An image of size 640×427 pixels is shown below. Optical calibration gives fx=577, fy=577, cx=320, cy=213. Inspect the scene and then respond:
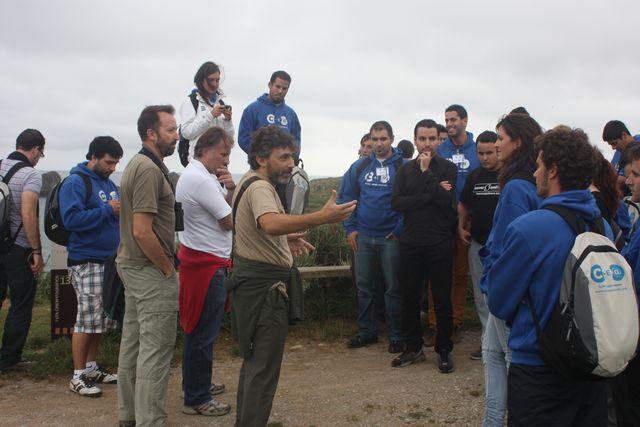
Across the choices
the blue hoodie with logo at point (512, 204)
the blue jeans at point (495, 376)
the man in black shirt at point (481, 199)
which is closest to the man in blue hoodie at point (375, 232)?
the man in black shirt at point (481, 199)

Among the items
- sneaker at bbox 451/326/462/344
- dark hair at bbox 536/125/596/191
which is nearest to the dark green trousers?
dark hair at bbox 536/125/596/191

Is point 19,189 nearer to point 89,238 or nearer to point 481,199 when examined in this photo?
point 89,238

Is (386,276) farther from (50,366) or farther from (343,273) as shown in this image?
(50,366)

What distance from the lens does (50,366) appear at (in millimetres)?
5816

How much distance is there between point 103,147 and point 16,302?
1.83 meters

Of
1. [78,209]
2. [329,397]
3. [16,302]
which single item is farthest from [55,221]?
[329,397]

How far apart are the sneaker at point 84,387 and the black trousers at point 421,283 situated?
299 centimetres

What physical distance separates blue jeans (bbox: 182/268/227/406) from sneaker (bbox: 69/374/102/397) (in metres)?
0.99

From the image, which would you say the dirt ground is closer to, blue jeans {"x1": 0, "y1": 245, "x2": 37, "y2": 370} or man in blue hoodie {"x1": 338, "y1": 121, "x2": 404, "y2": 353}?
blue jeans {"x1": 0, "y1": 245, "x2": 37, "y2": 370}

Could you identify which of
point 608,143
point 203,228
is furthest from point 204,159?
point 608,143

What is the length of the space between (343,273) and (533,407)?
5128mm

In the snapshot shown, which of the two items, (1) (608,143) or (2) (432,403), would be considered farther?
(1) (608,143)

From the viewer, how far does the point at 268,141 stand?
378cm

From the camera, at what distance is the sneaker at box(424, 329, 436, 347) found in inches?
259
